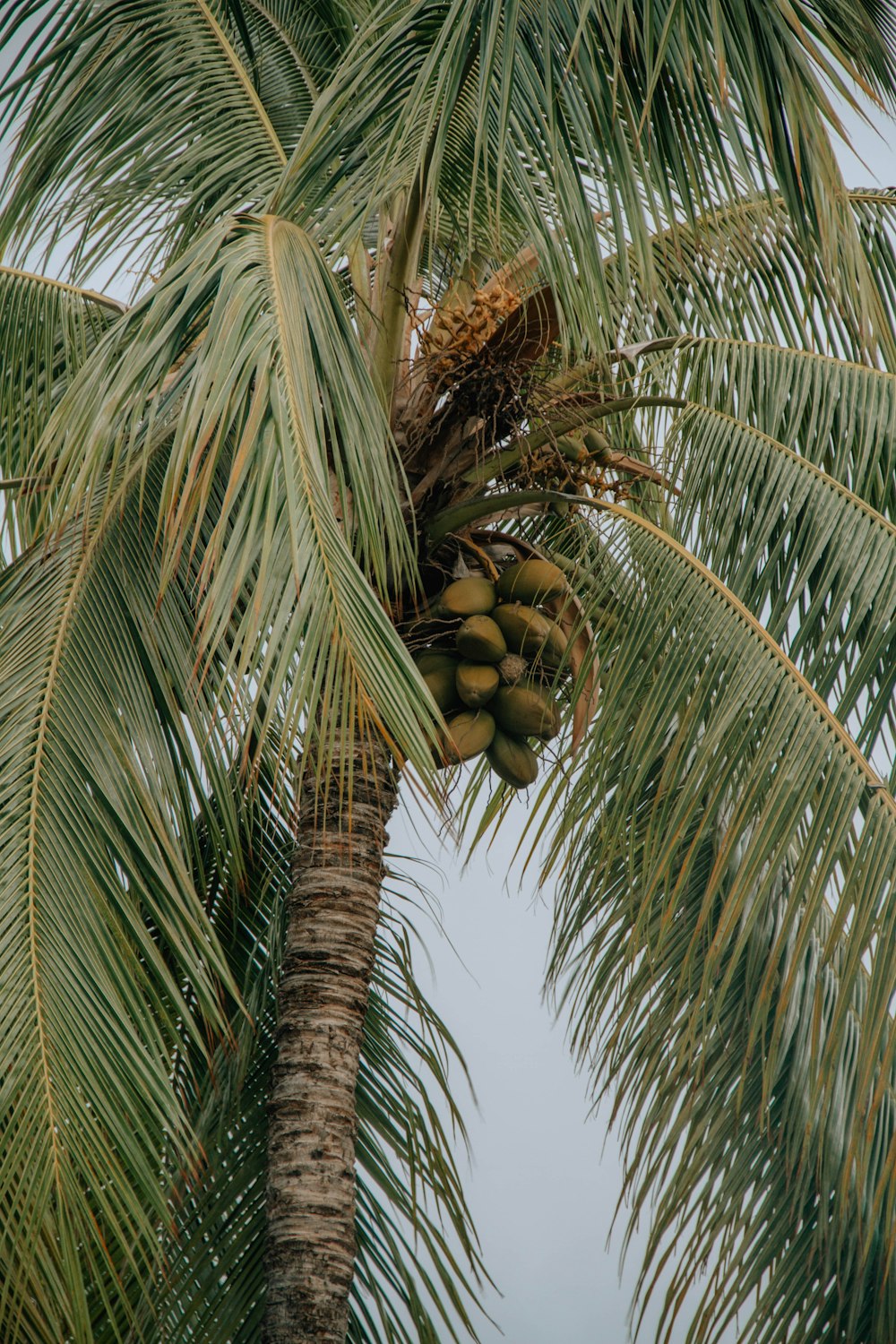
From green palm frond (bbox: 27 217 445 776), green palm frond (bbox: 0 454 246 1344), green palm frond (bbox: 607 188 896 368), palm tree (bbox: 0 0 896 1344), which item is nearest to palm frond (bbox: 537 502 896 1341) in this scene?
palm tree (bbox: 0 0 896 1344)

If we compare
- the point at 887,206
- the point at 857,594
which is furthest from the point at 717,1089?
the point at 887,206

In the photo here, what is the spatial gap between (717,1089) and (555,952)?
0.59 m

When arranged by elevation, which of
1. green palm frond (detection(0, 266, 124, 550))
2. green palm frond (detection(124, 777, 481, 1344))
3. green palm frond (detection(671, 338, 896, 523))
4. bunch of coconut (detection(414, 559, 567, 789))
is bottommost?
green palm frond (detection(124, 777, 481, 1344))

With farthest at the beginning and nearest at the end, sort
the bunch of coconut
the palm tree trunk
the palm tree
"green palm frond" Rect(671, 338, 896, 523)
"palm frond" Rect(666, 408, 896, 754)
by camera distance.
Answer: "green palm frond" Rect(671, 338, 896, 523) → the bunch of coconut → "palm frond" Rect(666, 408, 896, 754) → the palm tree trunk → the palm tree

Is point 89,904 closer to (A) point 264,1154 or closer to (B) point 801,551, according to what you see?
(A) point 264,1154

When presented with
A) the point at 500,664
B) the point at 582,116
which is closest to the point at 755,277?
the point at 582,116

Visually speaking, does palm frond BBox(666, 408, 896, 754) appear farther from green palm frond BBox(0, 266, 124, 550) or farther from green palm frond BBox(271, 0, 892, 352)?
green palm frond BBox(0, 266, 124, 550)

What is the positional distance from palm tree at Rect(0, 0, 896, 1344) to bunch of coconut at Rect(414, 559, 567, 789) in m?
0.08

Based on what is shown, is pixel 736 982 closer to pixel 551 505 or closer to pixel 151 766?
pixel 551 505

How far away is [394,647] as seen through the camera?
250 cm

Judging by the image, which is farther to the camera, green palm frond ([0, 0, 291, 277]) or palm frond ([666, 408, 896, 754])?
green palm frond ([0, 0, 291, 277])

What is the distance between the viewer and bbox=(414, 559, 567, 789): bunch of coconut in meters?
3.34

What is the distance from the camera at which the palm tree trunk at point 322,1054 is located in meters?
2.99

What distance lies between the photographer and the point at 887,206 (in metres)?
4.50
